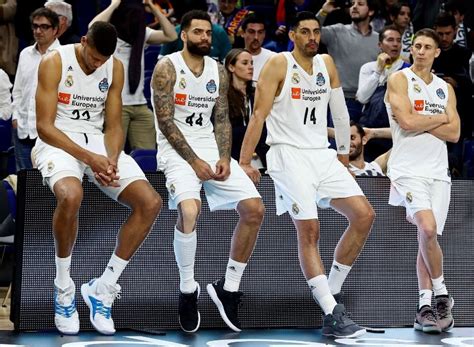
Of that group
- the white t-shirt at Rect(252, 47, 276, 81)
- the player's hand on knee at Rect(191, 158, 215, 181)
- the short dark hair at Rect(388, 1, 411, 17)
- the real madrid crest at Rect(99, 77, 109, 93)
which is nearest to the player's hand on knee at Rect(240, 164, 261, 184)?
the player's hand on knee at Rect(191, 158, 215, 181)

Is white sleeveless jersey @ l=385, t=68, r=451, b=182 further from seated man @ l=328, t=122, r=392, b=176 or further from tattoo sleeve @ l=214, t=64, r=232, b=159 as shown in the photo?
tattoo sleeve @ l=214, t=64, r=232, b=159

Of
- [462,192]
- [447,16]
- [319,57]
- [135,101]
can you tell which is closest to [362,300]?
[462,192]

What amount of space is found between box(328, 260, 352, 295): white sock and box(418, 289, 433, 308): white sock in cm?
62

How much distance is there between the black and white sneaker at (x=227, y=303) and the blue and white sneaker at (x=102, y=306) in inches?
30.2

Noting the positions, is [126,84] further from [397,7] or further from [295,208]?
[397,7]

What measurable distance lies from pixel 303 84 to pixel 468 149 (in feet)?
12.7

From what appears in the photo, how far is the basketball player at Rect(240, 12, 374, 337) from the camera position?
8836mm

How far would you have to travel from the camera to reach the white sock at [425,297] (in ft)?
30.3

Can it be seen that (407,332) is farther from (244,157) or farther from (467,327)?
(244,157)

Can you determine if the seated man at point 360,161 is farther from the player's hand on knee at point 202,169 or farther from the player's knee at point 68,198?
the player's knee at point 68,198

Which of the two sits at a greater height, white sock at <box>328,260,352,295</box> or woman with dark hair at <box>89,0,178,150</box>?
woman with dark hair at <box>89,0,178,150</box>

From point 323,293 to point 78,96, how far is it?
224 centimetres

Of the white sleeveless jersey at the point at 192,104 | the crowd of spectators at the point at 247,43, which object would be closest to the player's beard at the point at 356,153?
the crowd of spectators at the point at 247,43

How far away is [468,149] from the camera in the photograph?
1245 cm
